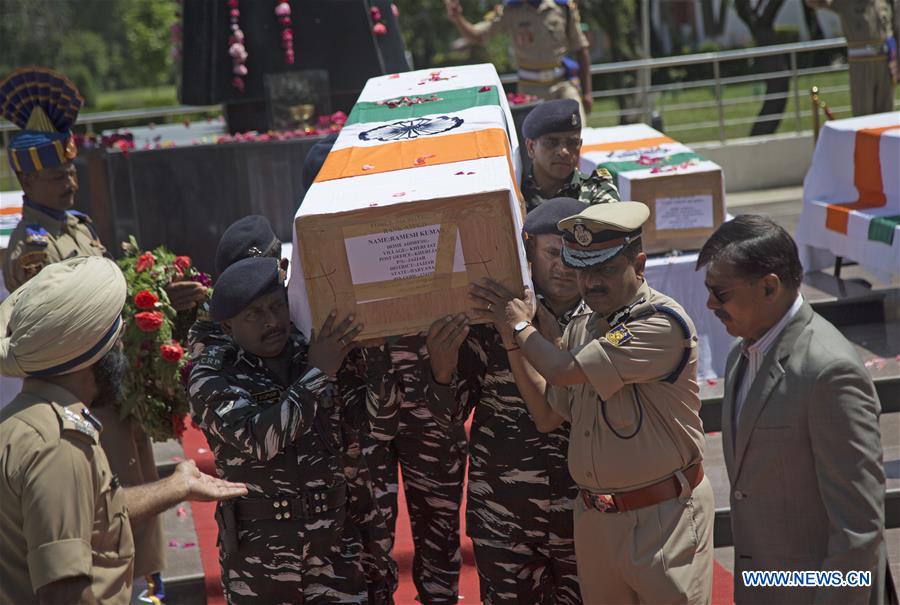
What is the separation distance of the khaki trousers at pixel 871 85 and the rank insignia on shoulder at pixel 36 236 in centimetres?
893

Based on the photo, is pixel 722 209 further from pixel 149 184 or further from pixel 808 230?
pixel 149 184

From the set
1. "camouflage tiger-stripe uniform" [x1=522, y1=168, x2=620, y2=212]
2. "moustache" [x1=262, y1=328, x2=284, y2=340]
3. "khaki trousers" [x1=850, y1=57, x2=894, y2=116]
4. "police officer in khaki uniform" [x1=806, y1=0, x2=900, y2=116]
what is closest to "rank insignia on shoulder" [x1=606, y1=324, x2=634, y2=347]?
"moustache" [x1=262, y1=328, x2=284, y2=340]

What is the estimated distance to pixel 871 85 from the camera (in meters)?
11.4

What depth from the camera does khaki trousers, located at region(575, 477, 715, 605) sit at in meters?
→ 3.18

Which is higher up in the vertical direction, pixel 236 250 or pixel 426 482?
pixel 236 250

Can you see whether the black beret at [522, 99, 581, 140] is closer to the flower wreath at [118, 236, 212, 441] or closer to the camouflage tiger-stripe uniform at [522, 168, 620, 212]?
the camouflage tiger-stripe uniform at [522, 168, 620, 212]

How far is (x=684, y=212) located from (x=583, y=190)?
6.89 ft

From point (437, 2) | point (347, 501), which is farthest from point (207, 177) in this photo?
point (437, 2)

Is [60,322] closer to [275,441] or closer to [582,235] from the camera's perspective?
[275,441]

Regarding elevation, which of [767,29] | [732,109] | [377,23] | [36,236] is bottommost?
[732,109]

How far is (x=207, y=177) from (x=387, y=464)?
4.52 meters

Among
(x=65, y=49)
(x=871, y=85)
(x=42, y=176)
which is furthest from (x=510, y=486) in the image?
(x=65, y=49)

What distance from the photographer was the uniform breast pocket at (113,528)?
8.88 ft

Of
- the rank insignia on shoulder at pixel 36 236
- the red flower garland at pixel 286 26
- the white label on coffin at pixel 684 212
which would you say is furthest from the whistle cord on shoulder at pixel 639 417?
the red flower garland at pixel 286 26
